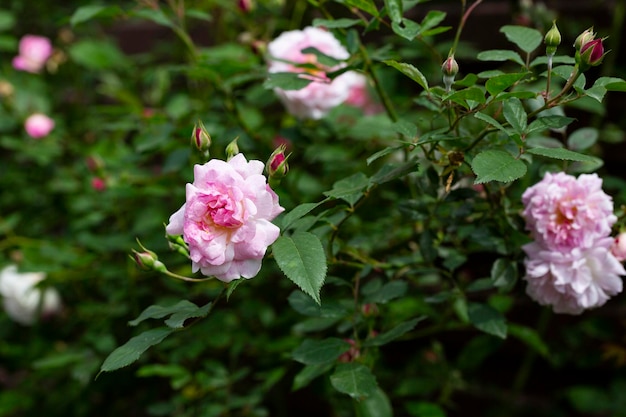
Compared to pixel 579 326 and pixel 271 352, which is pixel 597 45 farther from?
pixel 579 326

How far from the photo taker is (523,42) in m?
0.80

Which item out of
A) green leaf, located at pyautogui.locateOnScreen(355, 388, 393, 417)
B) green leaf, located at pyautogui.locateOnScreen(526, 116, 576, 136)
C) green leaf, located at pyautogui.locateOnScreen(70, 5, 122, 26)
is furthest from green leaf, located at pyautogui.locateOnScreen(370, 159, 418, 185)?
green leaf, located at pyautogui.locateOnScreen(70, 5, 122, 26)

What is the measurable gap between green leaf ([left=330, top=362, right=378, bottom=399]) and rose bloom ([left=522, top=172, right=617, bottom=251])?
9.6 inches

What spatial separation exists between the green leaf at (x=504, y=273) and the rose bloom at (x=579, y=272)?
0.08 feet

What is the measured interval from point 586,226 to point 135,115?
0.93 meters

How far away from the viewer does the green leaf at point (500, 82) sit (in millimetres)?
648

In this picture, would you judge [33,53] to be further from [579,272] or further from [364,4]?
[579,272]

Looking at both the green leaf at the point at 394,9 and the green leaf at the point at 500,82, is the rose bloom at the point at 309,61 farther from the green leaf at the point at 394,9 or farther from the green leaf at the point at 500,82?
the green leaf at the point at 500,82

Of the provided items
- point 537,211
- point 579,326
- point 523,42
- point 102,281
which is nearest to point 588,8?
point 579,326

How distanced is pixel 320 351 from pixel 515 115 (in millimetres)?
336

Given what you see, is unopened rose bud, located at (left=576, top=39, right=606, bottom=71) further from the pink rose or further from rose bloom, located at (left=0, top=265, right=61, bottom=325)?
the pink rose

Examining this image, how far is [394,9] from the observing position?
79 cm

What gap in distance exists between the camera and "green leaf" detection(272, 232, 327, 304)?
618 mm

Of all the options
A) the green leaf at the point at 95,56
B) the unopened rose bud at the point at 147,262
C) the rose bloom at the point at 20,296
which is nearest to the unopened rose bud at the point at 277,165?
the unopened rose bud at the point at 147,262
